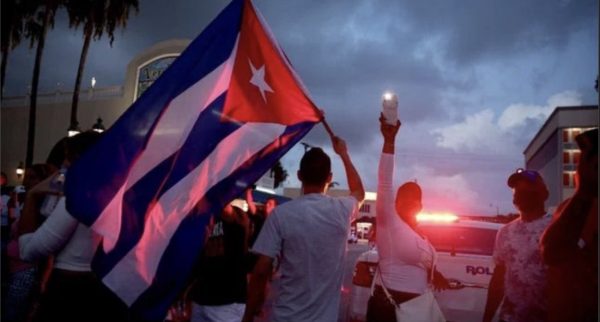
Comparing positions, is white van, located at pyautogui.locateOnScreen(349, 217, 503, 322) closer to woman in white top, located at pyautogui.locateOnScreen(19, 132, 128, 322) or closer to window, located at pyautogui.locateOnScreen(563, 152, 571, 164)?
woman in white top, located at pyautogui.locateOnScreen(19, 132, 128, 322)

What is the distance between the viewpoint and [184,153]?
3.47 meters

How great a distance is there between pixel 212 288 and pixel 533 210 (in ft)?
8.11

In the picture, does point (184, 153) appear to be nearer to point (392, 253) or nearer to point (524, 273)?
point (392, 253)

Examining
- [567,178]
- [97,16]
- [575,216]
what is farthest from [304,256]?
[567,178]

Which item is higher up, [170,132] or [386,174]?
[170,132]

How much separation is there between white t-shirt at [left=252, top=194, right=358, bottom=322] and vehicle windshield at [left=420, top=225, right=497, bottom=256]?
3.04 m

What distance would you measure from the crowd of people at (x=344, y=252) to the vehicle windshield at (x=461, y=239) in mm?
2197

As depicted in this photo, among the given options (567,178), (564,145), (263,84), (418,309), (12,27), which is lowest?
(418,309)

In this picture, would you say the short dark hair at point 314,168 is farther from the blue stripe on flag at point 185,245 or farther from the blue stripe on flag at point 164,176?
the blue stripe on flag at point 164,176

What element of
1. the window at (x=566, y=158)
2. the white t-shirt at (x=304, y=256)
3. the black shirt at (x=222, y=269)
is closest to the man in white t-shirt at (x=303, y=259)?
the white t-shirt at (x=304, y=256)

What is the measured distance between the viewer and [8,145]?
111 ft

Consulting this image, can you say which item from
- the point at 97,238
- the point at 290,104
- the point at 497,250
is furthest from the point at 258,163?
the point at 497,250

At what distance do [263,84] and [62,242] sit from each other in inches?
63.9

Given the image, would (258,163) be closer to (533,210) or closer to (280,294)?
(280,294)
